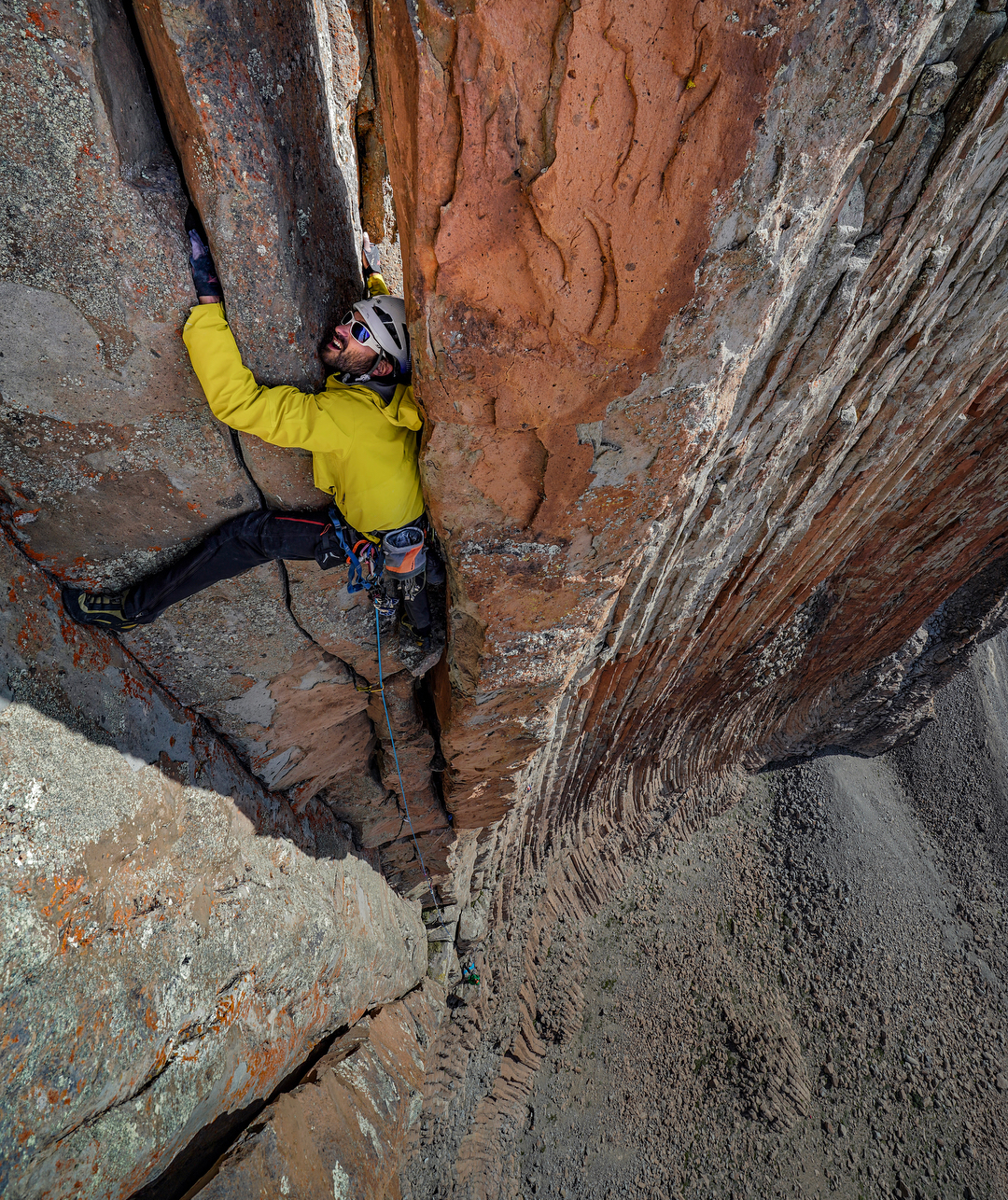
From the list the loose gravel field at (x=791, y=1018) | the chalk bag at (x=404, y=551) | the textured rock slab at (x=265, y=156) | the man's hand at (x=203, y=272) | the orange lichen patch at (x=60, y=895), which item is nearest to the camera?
the textured rock slab at (x=265, y=156)

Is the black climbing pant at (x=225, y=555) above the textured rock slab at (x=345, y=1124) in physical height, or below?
above

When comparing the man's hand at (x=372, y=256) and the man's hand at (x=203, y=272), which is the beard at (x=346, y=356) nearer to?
the man's hand at (x=203, y=272)

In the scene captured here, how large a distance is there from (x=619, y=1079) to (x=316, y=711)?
175 inches

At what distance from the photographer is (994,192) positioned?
241cm

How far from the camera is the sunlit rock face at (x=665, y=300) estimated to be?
5.01 ft

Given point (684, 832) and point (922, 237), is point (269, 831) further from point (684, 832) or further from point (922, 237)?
point (684, 832)

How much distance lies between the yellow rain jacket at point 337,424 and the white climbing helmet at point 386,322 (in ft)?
0.48

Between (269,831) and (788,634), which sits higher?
(788,634)

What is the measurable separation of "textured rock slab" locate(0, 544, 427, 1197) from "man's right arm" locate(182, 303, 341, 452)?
38.2 inches

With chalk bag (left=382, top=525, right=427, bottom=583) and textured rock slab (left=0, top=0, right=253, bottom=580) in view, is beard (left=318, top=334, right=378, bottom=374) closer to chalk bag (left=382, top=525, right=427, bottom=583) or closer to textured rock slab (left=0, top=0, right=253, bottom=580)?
textured rock slab (left=0, top=0, right=253, bottom=580)

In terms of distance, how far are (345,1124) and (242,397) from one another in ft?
12.4

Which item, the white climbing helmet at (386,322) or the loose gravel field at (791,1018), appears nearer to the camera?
the white climbing helmet at (386,322)

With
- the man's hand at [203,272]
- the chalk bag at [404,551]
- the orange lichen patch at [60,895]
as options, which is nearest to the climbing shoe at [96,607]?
the orange lichen patch at [60,895]

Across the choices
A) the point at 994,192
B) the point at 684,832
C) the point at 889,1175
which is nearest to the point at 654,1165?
the point at 889,1175
